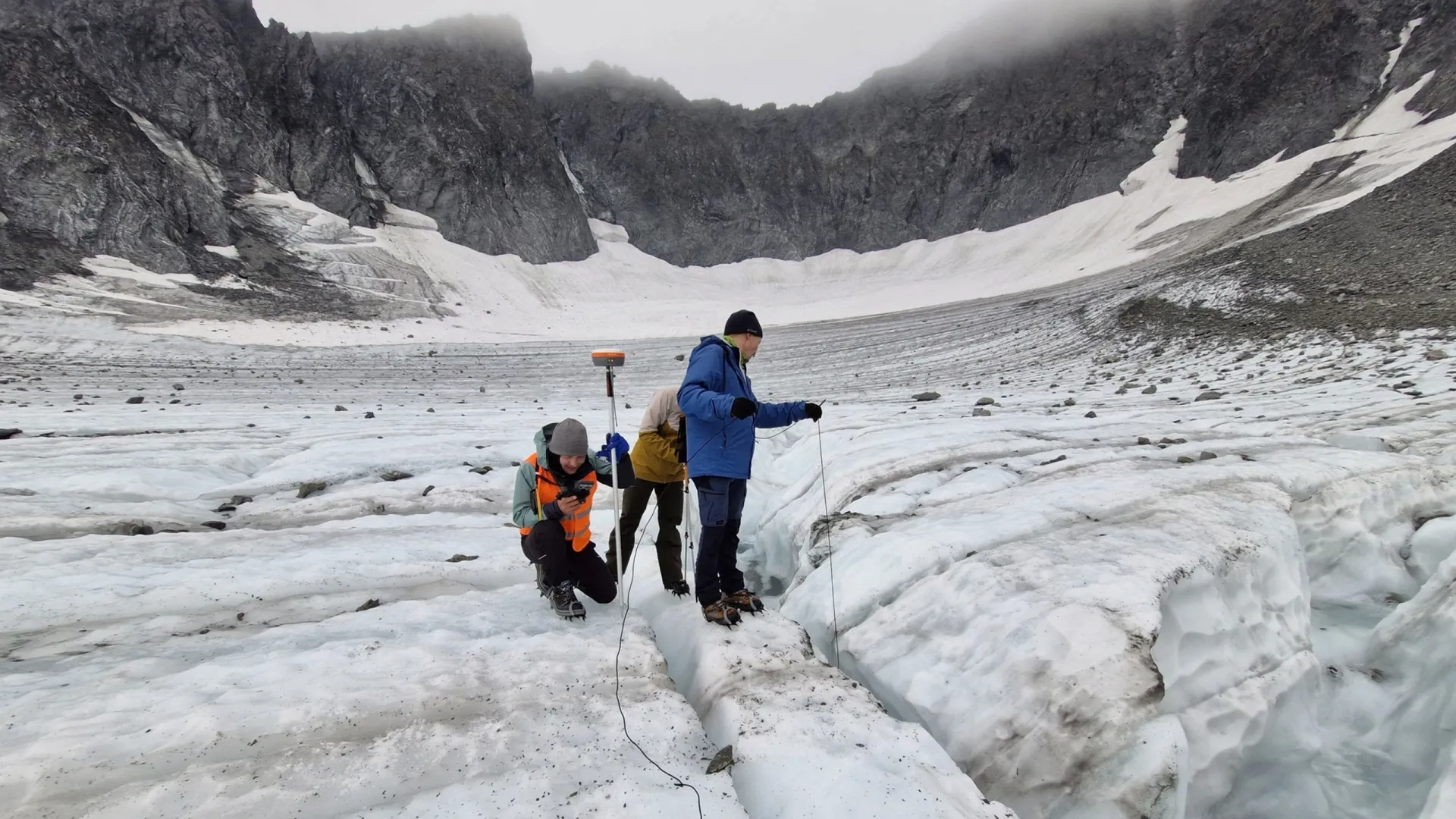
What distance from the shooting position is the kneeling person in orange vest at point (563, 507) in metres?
4.17

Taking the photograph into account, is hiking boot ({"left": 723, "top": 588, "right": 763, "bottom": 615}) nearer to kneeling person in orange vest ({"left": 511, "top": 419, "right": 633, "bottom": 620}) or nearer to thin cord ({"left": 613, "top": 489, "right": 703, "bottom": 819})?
thin cord ({"left": 613, "top": 489, "right": 703, "bottom": 819})

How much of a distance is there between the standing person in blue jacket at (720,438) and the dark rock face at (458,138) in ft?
159

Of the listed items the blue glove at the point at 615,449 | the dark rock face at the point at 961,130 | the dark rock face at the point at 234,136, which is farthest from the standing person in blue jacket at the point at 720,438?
the dark rock face at the point at 961,130

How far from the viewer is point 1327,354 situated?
10.8 m

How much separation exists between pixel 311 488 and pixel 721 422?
555 centimetres

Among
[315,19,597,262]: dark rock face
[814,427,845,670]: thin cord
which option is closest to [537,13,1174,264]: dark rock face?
[315,19,597,262]: dark rock face

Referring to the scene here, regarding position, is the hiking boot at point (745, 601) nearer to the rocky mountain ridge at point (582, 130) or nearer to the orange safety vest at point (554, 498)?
the orange safety vest at point (554, 498)

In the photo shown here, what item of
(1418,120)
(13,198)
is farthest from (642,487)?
(1418,120)

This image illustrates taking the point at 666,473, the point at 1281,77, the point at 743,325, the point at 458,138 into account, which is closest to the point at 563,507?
the point at 666,473

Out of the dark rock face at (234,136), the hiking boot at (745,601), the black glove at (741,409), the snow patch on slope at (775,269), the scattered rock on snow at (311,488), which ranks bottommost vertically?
the hiking boot at (745,601)

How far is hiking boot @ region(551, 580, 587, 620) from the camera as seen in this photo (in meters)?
4.32

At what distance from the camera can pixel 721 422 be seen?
3951 millimetres

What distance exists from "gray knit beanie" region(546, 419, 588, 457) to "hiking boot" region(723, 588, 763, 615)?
4.64ft

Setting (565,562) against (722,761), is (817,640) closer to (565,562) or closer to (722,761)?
(722,761)
